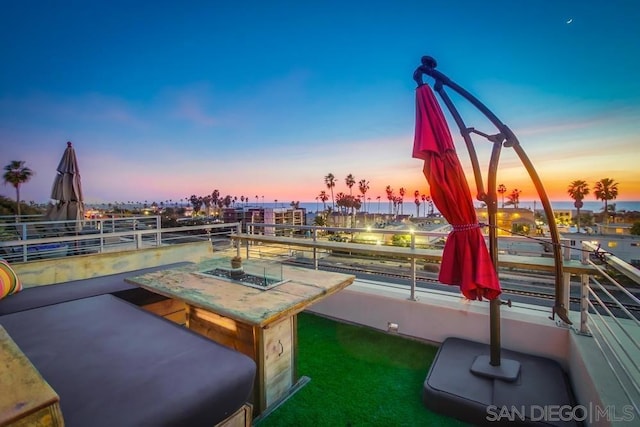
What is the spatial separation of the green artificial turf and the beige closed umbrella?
5.62m

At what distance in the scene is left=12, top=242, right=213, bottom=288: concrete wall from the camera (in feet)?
10.7

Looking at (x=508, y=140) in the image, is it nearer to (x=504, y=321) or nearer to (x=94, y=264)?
(x=504, y=321)

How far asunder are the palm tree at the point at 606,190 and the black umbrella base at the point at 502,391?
156ft

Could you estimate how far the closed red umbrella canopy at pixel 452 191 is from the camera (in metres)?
1.72

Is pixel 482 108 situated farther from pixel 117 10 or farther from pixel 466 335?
pixel 117 10

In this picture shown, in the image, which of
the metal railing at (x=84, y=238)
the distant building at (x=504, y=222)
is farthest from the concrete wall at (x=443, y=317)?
the metal railing at (x=84, y=238)

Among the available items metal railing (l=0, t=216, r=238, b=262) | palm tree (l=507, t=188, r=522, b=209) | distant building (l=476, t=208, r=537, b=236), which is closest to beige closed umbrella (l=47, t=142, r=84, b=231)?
metal railing (l=0, t=216, r=238, b=262)

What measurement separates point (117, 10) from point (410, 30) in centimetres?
552

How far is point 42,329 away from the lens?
1.57 m

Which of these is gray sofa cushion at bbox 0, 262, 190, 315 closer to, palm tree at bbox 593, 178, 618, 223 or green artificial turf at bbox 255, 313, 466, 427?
green artificial turf at bbox 255, 313, 466, 427

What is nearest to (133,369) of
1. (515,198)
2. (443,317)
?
(443,317)

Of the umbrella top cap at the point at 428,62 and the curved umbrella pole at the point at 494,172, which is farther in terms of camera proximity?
the umbrella top cap at the point at 428,62

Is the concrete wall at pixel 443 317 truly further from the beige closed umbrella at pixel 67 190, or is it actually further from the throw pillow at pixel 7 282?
the beige closed umbrella at pixel 67 190

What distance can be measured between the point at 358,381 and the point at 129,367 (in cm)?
157
